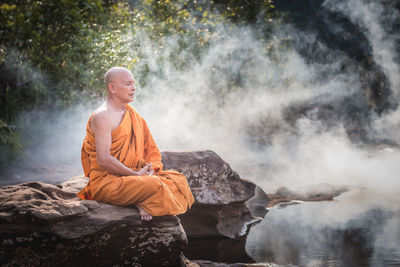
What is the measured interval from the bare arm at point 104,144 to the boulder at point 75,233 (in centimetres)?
37

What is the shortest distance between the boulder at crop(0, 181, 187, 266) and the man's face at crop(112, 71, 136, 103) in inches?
39.4

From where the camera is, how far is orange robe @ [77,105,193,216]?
10.7 ft

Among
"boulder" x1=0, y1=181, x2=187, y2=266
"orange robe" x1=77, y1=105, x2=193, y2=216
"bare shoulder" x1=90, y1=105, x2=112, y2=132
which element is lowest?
"boulder" x1=0, y1=181, x2=187, y2=266

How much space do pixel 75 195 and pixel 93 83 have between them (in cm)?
551

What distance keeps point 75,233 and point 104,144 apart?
0.77 meters

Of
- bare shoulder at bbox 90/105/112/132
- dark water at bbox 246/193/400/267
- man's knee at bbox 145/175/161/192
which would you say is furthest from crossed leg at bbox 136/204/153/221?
dark water at bbox 246/193/400/267

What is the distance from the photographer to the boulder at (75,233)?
2852 mm

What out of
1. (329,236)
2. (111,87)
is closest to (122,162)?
(111,87)

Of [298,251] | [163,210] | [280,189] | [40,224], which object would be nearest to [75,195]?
[40,224]

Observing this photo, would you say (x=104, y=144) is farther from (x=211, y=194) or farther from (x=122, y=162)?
(x=211, y=194)

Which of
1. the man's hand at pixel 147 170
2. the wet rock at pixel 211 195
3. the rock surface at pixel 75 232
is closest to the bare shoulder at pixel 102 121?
the man's hand at pixel 147 170

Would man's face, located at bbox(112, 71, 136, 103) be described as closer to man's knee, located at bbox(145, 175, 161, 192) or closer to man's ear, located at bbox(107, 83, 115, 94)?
man's ear, located at bbox(107, 83, 115, 94)

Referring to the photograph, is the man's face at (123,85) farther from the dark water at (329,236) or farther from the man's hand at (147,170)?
the dark water at (329,236)

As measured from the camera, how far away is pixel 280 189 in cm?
785
